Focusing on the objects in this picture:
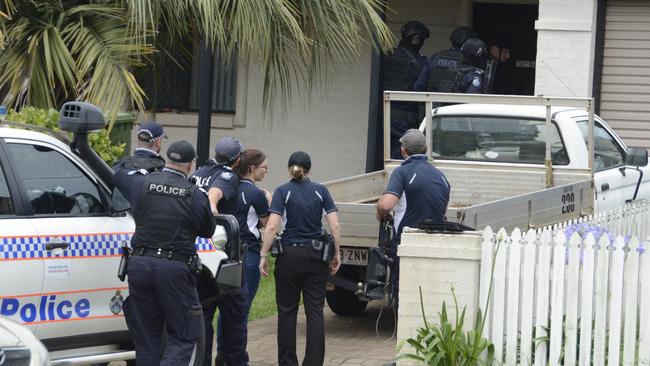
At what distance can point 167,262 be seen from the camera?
24.7ft

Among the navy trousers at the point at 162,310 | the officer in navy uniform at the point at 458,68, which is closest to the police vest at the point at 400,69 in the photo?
the officer in navy uniform at the point at 458,68

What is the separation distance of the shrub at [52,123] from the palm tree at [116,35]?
32cm

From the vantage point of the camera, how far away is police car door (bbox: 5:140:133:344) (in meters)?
7.55

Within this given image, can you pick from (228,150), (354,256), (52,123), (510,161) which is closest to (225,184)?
(228,150)

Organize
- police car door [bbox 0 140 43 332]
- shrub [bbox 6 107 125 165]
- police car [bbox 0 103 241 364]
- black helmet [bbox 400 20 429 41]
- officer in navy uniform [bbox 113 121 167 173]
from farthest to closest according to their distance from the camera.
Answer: black helmet [bbox 400 20 429 41] < shrub [bbox 6 107 125 165] < officer in navy uniform [bbox 113 121 167 173] < police car [bbox 0 103 241 364] < police car door [bbox 0 140 43 332]

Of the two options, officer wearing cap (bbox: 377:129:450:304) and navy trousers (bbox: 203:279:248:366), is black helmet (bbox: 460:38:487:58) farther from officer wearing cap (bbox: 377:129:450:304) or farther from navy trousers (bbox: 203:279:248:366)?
navy trousers (bbox: 203:279:248:366)

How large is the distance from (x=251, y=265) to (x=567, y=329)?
255 centimetres

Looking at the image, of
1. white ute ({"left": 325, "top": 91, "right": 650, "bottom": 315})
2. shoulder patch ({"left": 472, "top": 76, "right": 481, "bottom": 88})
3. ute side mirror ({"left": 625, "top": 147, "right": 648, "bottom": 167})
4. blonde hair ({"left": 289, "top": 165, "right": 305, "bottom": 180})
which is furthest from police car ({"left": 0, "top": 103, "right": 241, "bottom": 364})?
shoulder patch ({"left": 472, "top": 76, "right": 481, "bottom": 88})

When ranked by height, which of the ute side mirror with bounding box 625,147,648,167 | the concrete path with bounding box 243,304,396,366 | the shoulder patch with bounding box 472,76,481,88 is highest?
the shoulder patch with bounding box 472,76,481,88

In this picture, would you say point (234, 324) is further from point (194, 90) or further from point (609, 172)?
point (194, 90)

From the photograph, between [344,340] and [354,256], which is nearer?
[354,256]

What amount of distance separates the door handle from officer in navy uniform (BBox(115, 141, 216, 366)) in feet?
1.34

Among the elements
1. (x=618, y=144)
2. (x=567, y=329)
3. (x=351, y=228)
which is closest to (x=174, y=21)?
(x=351, y=228)

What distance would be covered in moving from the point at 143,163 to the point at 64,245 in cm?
83
